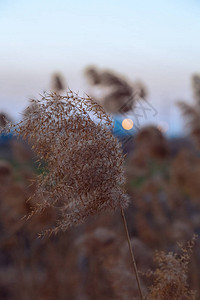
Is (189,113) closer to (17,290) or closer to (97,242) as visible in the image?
(97,242)

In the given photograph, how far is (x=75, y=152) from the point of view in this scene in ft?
5.03

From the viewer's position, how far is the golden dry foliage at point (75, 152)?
152 centimetres

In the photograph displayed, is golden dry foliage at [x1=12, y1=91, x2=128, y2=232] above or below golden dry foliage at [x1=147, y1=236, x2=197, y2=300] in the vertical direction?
above

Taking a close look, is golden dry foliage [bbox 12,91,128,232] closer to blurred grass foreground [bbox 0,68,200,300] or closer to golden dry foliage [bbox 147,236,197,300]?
blurred grass foreground [bbox 0,68,200,300]

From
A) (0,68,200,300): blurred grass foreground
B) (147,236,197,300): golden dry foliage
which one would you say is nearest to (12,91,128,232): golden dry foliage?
(0,68,200,300): blurred grass foreground

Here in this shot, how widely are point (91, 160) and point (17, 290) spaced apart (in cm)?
388

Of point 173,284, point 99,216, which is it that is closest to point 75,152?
point 173,284

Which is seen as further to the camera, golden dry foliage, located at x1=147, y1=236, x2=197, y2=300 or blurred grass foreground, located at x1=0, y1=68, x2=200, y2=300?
golden dry foliage, located at x1=147, y1=236, x2=197, y2=300


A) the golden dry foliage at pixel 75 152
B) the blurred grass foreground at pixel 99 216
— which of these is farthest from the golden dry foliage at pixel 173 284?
the golden dry foliage at pixel 75 152

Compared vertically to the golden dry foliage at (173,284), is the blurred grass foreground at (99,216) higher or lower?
higher

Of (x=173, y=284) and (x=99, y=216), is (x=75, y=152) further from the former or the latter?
(x=99, y=216)

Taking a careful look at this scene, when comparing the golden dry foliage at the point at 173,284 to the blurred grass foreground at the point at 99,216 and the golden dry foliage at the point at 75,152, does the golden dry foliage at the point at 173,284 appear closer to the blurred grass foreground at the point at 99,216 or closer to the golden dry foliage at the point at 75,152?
the blurred grass foreground at the point at 99,216

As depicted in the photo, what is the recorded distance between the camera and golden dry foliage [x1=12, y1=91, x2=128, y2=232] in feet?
4.99

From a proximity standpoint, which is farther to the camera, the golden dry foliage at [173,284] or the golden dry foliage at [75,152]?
the golden dry foliage at [173,284]
